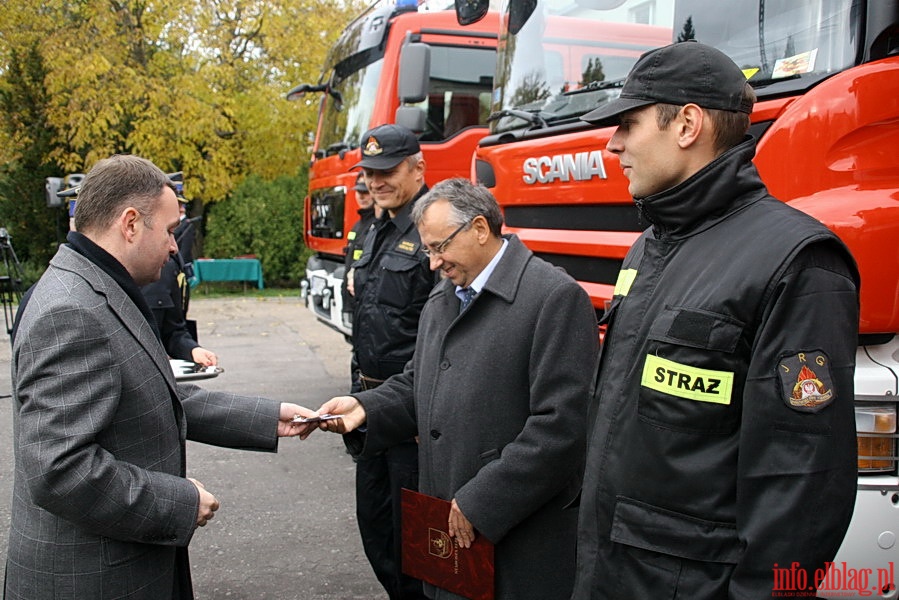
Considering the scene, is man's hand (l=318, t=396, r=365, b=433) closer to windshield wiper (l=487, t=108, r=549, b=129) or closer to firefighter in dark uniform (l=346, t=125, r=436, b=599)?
firefighter in dark uniform (l=346, t=125, r=436, b=599)

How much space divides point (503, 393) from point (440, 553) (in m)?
0.54

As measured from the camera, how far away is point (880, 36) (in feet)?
7.91

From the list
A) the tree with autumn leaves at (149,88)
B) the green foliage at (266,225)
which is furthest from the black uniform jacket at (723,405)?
the green foliage at (266,225)

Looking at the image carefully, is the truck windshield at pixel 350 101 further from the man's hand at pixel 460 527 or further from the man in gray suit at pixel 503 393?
the man's hand at pixel 460 527

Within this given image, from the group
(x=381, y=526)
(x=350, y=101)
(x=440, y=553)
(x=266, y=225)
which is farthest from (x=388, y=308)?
(x=266, y=225)

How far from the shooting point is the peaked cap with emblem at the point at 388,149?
3518 millimetres

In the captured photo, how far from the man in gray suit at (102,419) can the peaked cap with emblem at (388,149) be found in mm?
1525

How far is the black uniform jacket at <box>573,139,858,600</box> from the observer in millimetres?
1376

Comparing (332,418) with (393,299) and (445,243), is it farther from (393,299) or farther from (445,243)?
(393,299)

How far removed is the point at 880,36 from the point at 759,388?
158 centimetres

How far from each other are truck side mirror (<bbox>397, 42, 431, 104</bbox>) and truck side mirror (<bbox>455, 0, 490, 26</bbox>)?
4.40ft

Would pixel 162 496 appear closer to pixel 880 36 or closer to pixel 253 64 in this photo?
pixel 880 36

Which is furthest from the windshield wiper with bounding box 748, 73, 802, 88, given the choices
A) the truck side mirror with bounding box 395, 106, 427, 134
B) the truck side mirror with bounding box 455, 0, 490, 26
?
the truck side mirror with bounding box 395, 106, 427, 134

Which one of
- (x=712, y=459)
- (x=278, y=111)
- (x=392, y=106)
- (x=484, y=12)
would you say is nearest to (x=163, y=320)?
(x=484, y=12)
